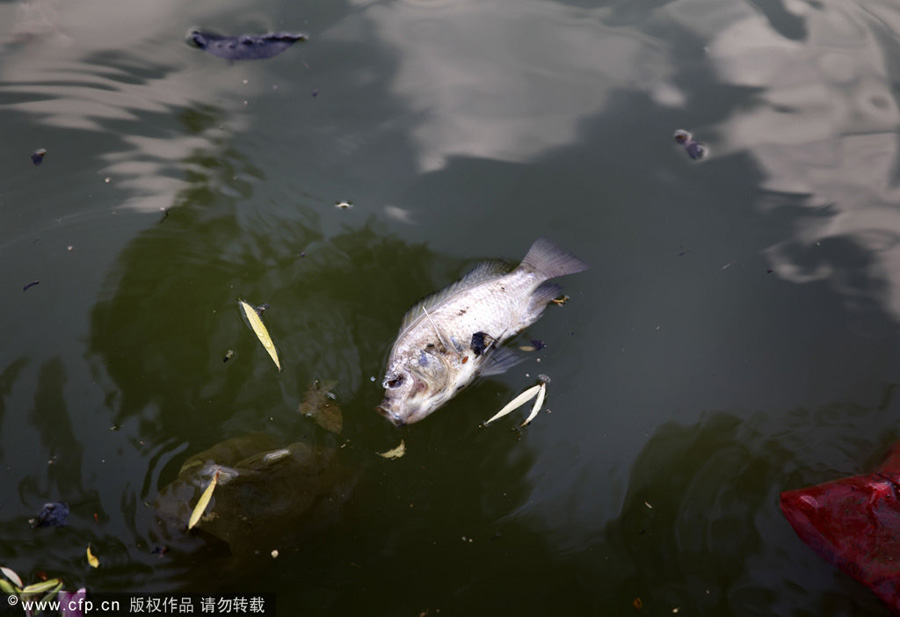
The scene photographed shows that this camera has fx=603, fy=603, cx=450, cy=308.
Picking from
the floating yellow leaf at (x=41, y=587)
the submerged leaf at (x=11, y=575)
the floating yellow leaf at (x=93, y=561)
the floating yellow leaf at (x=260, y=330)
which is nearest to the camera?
the floating yellow leaf at (x=41, y=587)

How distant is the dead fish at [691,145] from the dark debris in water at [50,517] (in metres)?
4.26

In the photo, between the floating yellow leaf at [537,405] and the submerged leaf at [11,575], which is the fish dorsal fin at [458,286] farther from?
the submerged leaf at [11,575]

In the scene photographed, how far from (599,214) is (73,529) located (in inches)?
139

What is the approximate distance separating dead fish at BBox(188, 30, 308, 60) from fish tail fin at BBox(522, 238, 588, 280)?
214 cm

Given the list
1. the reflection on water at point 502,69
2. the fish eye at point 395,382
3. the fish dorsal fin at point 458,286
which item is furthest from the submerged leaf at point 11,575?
the reflection on water at point 502,69

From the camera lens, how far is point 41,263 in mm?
3795

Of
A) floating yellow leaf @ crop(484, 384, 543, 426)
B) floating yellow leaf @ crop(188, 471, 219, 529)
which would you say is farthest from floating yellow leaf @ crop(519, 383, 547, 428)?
floating yellow leaf @ crop(188, 471, 219, 529)

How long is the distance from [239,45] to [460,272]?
210 cm

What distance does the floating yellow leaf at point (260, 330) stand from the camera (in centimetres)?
357

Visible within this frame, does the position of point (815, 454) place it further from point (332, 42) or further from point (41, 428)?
point (41, 428)

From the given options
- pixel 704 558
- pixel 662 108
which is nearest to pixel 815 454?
pixel 704 558

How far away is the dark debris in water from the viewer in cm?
328

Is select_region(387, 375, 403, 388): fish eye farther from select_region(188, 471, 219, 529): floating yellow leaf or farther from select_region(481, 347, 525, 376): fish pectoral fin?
select_region(188, 471, 219, 529): floating yellow leaf

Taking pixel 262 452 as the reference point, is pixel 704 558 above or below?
below
